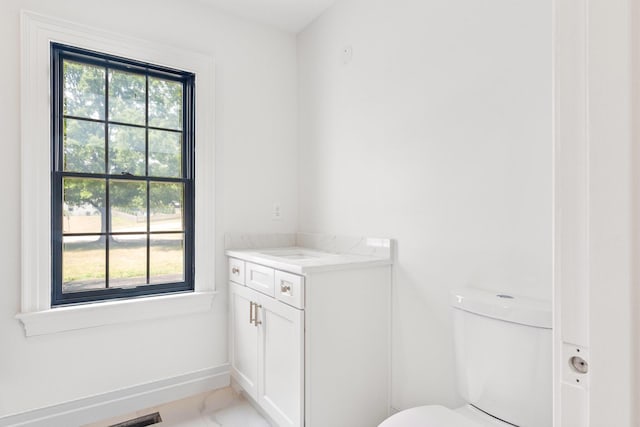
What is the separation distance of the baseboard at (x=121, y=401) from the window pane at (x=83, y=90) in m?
1.62

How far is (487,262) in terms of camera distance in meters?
1.45

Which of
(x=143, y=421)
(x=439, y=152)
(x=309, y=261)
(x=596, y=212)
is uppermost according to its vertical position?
(x=439, y=152)

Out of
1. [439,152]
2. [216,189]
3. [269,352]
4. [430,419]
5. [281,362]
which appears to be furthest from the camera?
[216,189]

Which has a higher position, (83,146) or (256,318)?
(83,146)

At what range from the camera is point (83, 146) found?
2025mm

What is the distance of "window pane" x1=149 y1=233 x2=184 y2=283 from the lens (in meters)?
2.24

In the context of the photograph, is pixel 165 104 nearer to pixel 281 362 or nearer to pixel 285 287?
pixel 285 287

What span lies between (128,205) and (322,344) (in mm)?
1454

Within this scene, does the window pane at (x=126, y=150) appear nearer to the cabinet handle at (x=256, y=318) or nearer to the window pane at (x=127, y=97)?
the window pane at (x=127, y=97)

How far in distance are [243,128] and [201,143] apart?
1.07 feet

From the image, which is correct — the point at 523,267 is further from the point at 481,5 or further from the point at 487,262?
the point at 481,5

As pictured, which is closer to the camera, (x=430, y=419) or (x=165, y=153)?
(x=430, y=419)

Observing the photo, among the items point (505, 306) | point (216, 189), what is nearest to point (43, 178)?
point (216, 189)

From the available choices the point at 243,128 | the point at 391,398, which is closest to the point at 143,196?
the point at 243,128
